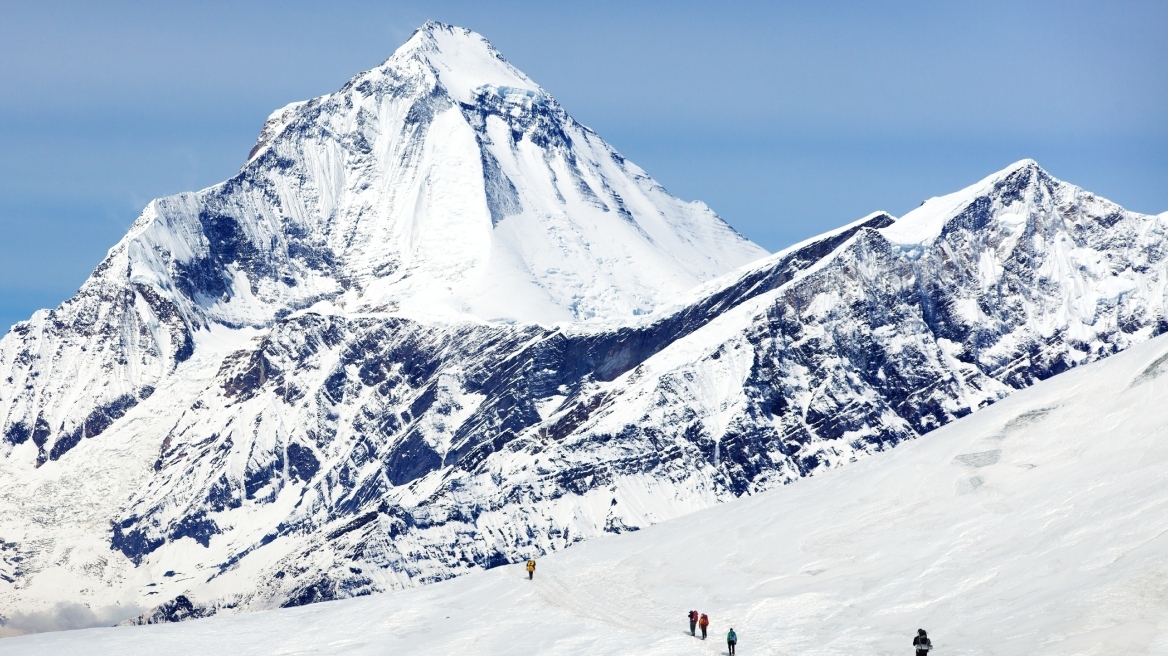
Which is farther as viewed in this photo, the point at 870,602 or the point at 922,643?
the point at 870,602

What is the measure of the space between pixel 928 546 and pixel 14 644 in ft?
295

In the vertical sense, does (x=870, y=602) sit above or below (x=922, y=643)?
above

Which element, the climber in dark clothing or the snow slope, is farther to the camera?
the snow slope

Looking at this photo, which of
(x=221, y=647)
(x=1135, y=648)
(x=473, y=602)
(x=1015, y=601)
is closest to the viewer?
(x=1135, y=648)

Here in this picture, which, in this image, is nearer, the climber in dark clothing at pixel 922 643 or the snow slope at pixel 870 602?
the climber in dark clothing at pixel 922 643

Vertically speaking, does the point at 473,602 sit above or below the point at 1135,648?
above

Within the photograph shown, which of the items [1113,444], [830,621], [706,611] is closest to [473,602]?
[706,611]

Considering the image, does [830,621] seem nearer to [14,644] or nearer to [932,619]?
[932,619]

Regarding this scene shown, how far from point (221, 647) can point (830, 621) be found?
182 feet

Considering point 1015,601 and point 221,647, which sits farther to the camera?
point 221,647

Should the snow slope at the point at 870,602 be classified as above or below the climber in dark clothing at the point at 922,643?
above

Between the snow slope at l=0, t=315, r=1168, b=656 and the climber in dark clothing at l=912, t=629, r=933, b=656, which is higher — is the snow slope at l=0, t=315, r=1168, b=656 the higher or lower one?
the higher one

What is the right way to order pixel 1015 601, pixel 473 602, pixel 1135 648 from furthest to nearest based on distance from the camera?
pixel 473 602 < pixel 1015 601 < pixel 1135 648

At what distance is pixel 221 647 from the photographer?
572ft
